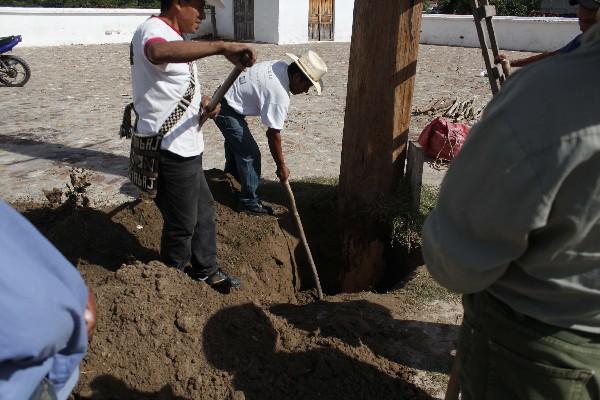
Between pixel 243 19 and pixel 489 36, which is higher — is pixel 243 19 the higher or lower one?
the higher one

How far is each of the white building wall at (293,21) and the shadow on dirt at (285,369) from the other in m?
18.5

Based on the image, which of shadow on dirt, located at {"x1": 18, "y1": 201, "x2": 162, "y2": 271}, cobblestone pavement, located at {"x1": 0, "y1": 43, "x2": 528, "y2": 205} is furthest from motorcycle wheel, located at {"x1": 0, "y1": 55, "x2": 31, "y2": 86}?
shadow on dirt, located at {"x1": 18, "y1": 201, "x2": 162, "y2": 271}

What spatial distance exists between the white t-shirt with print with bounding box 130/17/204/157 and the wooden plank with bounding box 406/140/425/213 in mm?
1832

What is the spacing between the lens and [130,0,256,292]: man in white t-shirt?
295cm

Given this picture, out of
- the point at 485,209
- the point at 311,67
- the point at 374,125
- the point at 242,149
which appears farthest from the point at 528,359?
the point at 242,149

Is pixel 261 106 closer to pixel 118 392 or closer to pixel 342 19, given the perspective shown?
pixel 118 392

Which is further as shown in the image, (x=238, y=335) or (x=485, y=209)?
(x=238, y=335)

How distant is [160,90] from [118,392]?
1628 mm

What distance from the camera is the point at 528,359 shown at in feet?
4.60

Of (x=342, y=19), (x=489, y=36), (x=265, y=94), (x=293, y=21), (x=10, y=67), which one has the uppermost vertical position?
(x=342, y=19)

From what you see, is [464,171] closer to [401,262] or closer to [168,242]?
[168,242]

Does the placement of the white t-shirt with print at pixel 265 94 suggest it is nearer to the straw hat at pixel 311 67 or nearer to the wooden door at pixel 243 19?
the straw hat at pixel 311 67

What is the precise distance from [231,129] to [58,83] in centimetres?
835

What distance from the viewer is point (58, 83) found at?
11.4 m
